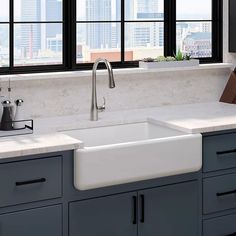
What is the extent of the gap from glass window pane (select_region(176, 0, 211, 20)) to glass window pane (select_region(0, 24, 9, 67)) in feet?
4.07

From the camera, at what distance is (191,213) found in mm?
3428

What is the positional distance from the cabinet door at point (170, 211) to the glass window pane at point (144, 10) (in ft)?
4.11

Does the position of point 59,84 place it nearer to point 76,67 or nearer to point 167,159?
point 76,67

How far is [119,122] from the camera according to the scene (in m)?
3.64

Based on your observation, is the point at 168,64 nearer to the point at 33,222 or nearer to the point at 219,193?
the point at 219,193

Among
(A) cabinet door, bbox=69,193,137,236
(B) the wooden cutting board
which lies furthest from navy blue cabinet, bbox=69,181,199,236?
(B) the wooden cutting board

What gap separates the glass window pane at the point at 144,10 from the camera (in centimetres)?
401

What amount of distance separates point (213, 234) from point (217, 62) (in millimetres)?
1329

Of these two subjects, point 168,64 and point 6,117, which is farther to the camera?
point 168,64

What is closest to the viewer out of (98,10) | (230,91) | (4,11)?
(4,11)

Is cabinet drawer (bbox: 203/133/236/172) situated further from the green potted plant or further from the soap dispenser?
the soap dispenser

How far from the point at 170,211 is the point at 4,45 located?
1.37 metres

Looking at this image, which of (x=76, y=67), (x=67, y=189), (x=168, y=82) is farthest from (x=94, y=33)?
(x=67, y=189)

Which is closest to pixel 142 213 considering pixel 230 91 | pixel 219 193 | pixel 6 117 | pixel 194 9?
pixel 219 193
